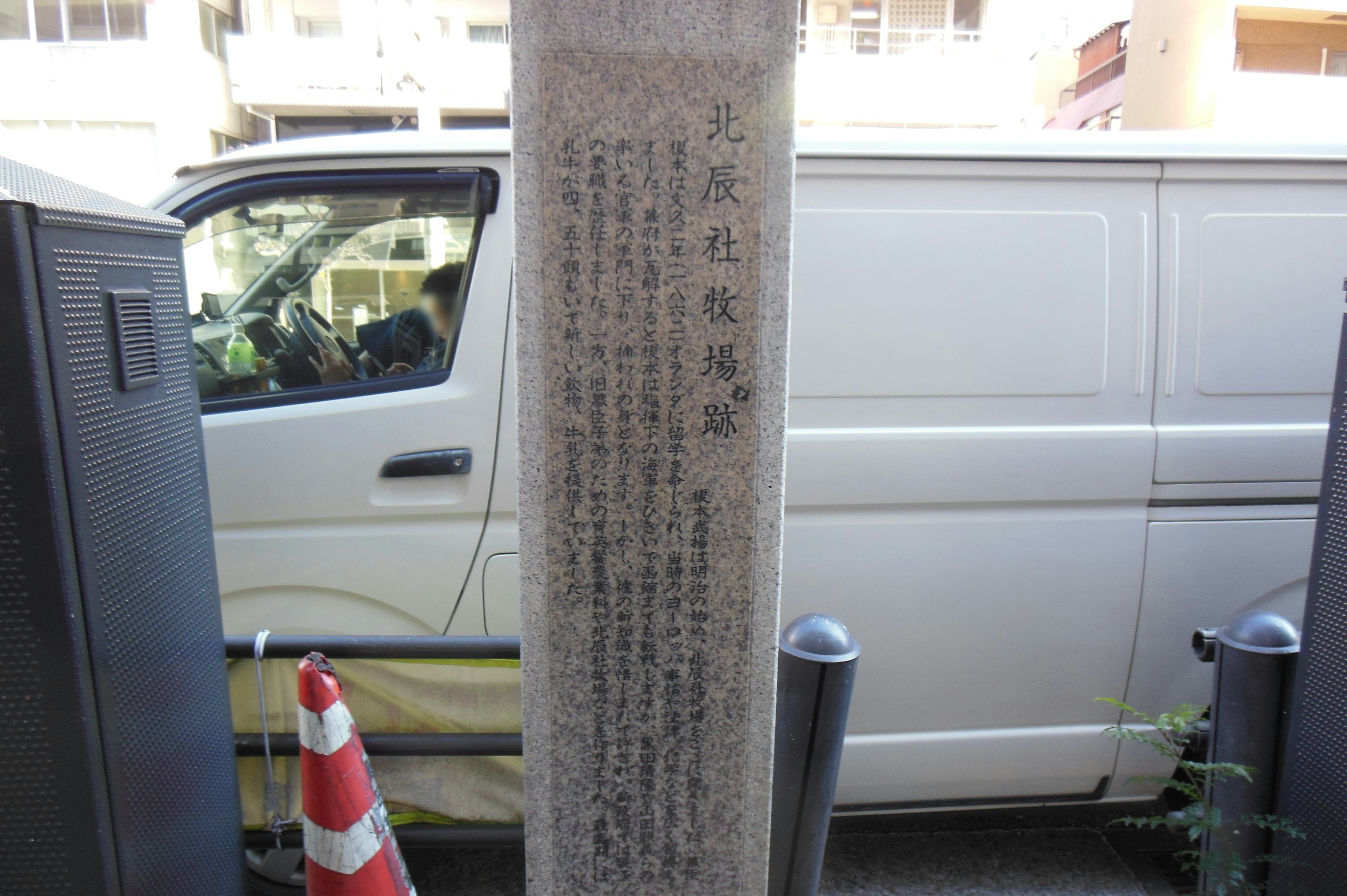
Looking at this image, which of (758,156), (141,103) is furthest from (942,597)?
(141,103)

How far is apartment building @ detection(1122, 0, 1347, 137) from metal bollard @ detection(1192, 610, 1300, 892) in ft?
52.0

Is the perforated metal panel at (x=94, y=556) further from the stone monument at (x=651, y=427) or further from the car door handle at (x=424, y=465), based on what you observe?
the stone monument at (x=651, y=427)

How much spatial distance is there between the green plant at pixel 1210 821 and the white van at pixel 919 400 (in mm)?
328

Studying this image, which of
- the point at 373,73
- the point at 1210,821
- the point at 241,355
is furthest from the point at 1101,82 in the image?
the point at 241,355

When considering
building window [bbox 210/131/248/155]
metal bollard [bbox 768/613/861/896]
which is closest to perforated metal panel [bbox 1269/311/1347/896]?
metal bollard [bbox 768/613/861/896]

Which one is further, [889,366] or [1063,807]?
[1063,807]

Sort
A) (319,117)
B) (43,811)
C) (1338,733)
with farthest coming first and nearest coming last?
(319,117), (1338,733), (43,811)

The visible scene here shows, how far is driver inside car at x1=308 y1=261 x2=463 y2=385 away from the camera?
256cm

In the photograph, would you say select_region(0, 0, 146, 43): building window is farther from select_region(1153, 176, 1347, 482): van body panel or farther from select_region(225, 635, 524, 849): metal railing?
select_region(1153, 176, 1347, 482): van body panel

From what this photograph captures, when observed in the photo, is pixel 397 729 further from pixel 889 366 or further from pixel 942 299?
pixel 942 299

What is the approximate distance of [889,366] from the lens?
2.55m

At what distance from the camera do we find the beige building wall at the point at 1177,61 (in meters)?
15.6

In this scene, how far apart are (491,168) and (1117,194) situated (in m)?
1.86

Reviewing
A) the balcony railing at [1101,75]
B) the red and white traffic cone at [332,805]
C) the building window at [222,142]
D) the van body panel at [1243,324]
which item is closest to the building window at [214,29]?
the building window at [222,142]
